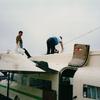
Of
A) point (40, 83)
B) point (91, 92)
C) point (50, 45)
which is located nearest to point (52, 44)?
point (50, 45)

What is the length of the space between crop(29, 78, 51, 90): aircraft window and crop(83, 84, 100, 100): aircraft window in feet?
6.80

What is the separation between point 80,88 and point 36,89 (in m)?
2.82

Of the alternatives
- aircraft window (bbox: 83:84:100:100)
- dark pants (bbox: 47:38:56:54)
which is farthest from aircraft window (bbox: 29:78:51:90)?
dark pants (bbox: 47:38:56:54)

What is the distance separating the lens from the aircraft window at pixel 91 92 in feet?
38.4

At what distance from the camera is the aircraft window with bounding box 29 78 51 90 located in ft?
46.1

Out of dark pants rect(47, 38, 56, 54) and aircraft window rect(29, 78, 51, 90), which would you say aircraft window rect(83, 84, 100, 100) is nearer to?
aircraft window rect(29, 78, 51, 90)

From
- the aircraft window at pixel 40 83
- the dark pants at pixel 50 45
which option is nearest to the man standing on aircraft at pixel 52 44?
the dark pants at pixel 50 45

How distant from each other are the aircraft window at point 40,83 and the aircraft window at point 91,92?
6.80 ft

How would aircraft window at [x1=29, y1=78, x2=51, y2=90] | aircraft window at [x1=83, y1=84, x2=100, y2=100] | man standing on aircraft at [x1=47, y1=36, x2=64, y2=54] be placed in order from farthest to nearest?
man standing on aircraft at [x1=47, y1=36, x2=64, y2=54] < aircraft window at [x1=29, y1=78, x2=51, y2=90] < aircraft window at [x1=83, y1=84, x2=100, y2=100]

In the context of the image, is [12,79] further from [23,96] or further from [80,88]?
[80,88]

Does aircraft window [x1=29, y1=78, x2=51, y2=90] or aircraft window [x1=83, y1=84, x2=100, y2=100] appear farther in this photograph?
aircraft window [x1=29, y1=78, x2=51, y2=90]

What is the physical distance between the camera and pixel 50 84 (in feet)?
45.6

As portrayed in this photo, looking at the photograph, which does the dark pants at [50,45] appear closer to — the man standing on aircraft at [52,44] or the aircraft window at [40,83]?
the man standing on aircraft at [52,44]

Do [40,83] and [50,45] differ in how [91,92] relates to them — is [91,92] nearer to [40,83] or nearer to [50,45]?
[40,83]
